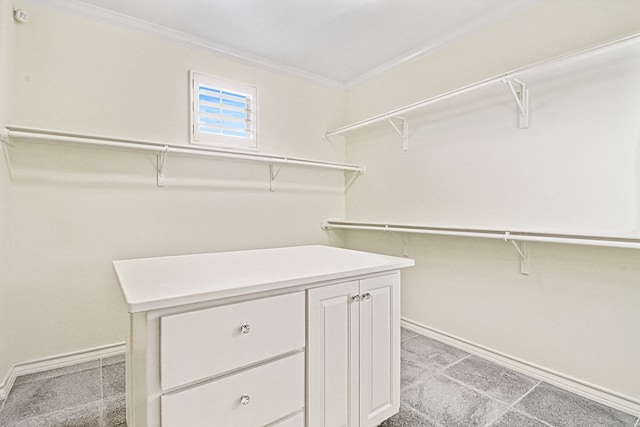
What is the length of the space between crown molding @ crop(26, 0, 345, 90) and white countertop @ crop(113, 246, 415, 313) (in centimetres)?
178

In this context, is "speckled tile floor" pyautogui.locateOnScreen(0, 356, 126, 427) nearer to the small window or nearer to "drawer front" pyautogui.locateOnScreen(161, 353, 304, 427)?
"drawer front" pyautogui.locateOnScreen(161, 353, 304, 427)

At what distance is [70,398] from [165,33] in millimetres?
2451

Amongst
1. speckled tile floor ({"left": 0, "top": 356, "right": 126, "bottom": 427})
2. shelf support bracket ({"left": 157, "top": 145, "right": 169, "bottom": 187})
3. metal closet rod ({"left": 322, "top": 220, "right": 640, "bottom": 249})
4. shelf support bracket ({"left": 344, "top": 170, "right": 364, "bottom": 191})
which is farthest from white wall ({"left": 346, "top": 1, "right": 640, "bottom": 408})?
speckled tile floor ({"left": 0, "top": 356, "right": 126, "bottom": 427})

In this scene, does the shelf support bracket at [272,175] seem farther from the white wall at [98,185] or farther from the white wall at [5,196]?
the white wall at [5,196]

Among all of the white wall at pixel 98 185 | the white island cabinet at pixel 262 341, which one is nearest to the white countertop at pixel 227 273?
the white island cabinet at pixel 262 341

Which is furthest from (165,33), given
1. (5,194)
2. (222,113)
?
(5,194)

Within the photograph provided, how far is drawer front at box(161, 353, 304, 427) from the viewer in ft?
3.06

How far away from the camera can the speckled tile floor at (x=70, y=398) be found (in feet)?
5.01

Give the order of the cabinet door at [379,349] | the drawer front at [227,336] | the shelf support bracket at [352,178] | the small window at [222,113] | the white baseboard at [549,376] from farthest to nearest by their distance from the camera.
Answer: the shelf support bracket at [352,178]
the small window at [222,113]
the white baseboard at [549,376]
the cabinet door at [379,349]
the drawer front at [227,336]

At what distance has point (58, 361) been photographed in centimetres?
204

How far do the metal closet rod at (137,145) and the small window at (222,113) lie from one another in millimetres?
154

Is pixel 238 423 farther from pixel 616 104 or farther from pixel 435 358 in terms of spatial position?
pixel 616 104

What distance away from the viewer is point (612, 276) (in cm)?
168

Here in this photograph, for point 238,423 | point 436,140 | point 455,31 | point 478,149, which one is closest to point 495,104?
point 478,149
